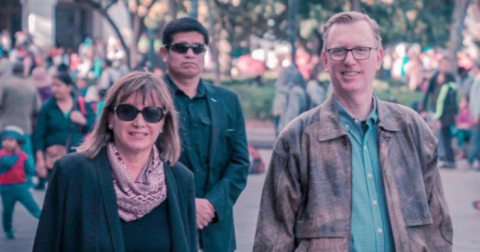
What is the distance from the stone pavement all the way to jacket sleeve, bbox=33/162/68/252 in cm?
602

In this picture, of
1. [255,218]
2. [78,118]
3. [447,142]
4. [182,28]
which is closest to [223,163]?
[182,28]

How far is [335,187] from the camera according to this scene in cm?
393

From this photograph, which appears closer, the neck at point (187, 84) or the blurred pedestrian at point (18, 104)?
the neck at point (187, 84)

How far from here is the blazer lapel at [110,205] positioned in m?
3.89

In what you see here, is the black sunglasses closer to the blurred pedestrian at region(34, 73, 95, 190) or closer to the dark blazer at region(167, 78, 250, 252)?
the dark blazer at region(167, 78, 250, 252)

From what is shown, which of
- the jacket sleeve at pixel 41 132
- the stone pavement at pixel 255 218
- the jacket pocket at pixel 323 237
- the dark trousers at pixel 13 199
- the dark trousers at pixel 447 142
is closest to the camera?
the jacket pocket at pixel 323 237

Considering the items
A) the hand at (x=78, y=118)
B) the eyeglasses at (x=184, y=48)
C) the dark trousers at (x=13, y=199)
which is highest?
the eyeglasses at (x=184, y=48)

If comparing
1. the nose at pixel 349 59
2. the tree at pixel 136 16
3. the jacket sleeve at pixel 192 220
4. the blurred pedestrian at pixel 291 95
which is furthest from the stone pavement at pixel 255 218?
the tree at pixel 136 16

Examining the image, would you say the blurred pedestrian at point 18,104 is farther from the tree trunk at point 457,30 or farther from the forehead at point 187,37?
the tree trunk at point 457,30

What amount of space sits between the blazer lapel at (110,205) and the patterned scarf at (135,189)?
1.4 inches

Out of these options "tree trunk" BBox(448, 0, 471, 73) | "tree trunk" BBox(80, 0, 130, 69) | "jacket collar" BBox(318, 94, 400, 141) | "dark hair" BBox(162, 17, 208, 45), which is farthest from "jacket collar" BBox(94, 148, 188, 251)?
"tree trunk" BBox(448, 0, 471, 73)

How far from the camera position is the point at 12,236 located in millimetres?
10656

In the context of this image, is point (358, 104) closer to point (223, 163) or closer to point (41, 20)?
point (223, 163)

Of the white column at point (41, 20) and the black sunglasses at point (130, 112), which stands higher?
the black sunglasses at point (130, 112)
